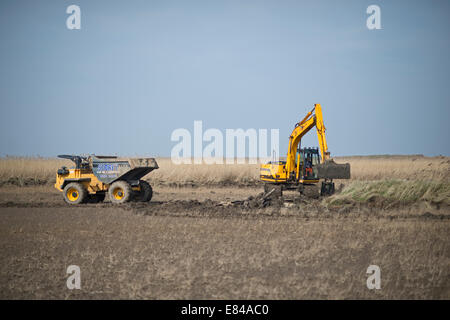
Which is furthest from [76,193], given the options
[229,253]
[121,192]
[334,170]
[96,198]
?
[229,253]

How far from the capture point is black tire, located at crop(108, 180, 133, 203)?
1794 centimetres

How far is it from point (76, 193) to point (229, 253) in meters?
11.9

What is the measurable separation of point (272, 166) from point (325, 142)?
2807mm

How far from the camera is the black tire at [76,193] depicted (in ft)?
59.9

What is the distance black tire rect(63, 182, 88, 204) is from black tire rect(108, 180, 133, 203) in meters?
1.18

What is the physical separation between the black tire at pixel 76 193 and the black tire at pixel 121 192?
1.18 meters

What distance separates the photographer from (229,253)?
8867 mm

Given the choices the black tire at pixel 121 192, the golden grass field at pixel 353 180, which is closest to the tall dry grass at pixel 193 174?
the golden grass field at pixel 353 180

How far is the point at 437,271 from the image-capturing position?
7.48 m

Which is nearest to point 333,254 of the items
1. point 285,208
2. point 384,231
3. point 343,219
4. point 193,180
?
point 384,231
